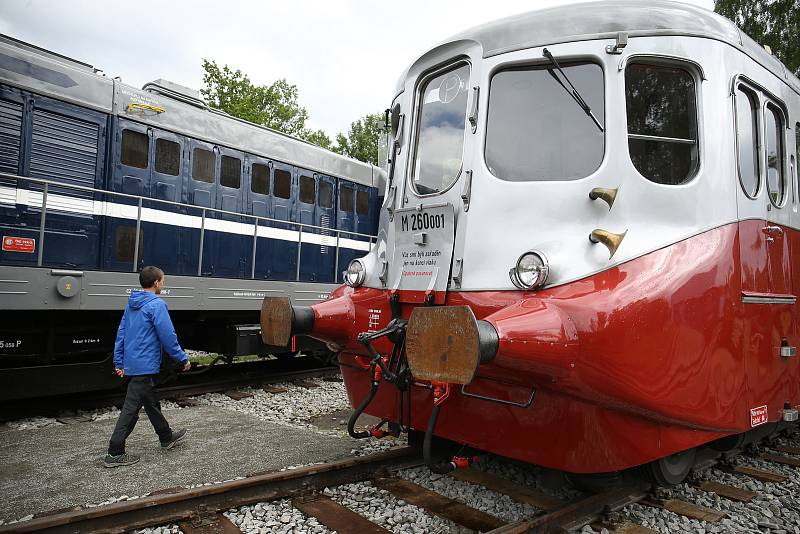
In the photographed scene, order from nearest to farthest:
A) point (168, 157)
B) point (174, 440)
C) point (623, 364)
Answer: point (623, 364)
point (174, 440)
point (168, 157)

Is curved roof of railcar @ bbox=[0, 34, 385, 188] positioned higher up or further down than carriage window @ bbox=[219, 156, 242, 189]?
higher up

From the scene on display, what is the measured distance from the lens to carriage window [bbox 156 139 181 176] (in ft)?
25.3

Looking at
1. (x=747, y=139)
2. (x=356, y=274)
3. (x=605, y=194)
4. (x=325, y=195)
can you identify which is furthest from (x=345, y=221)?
(x=605, y=194)

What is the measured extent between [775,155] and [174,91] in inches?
300

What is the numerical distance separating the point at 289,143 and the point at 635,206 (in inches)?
292

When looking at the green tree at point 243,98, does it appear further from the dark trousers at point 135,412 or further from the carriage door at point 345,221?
the dark trousers at point 135,412

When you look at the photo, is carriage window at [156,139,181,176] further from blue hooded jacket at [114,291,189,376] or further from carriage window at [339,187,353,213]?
blue hooded jacket at [114,291,189,376]

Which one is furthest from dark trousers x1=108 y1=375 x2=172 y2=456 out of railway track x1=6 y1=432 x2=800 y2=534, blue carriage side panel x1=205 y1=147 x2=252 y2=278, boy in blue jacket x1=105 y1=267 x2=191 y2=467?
blue carriage side panel x1=205 y1=147 x2=252 y2=278

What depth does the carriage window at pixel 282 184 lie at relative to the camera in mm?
9273

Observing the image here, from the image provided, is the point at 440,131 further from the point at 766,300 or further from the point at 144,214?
the point at 144,214

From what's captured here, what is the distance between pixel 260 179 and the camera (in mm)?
9023

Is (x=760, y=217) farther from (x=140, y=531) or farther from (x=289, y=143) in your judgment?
(x=289, y=143)

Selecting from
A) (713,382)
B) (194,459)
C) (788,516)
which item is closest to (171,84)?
(194,459)

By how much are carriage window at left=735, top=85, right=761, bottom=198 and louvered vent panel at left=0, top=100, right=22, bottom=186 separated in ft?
23.3
